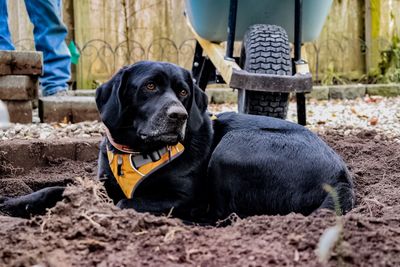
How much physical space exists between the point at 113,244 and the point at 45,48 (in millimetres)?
4643

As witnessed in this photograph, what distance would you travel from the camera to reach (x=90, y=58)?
8875 mm

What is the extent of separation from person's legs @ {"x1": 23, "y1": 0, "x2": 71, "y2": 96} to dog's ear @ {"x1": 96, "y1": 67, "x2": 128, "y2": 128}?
10.6 ft

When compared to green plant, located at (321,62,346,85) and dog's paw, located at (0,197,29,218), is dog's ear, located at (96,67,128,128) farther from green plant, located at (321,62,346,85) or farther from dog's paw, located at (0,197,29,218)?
green plant, located at (321,62,346,85)

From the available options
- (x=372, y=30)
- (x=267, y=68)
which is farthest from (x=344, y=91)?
(x=267, y=68)

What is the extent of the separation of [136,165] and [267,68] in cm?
146

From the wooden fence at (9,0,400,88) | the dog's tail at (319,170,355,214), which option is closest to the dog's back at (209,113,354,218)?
the dog's tail at (319,170,355,214)

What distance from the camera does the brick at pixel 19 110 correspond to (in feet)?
17.3

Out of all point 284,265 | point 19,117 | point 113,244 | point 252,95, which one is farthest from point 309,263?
point 19,117

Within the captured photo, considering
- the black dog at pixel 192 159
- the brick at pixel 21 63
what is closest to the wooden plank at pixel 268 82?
the black dog at pixel 192 159

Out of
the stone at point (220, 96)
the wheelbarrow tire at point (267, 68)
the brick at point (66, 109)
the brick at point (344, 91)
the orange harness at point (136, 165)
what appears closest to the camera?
the orange harness at point (136, 165)

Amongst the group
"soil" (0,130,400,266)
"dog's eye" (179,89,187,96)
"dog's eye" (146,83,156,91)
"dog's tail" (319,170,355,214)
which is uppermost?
"dog's eye" (146,83,156,91)

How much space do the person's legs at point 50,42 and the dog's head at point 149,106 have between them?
3221mm

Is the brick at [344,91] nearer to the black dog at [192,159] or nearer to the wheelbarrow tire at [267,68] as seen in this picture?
the wheelbarrow tire at [267,68]

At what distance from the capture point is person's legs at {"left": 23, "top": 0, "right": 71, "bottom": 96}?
602 cm
